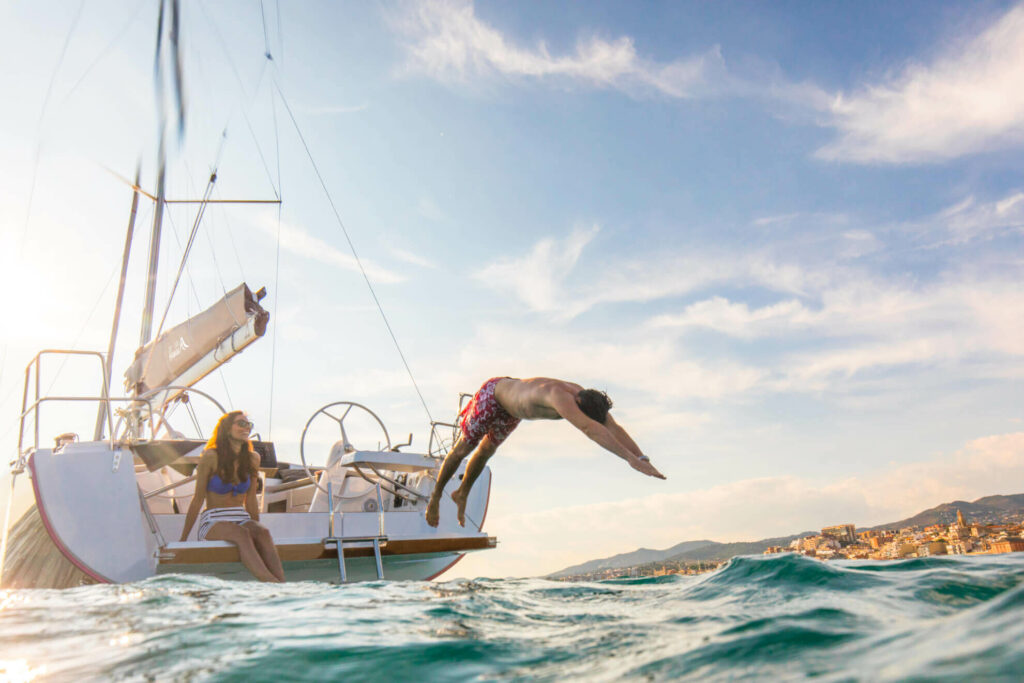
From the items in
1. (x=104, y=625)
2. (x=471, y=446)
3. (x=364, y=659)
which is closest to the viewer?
(x=364, y=659)

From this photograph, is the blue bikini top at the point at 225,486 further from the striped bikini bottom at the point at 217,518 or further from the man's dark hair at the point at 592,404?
the man's dark hair at the point at 592,404

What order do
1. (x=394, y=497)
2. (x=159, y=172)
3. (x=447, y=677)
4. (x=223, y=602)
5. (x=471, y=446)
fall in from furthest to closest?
(x=159, y=172)
(x=394, y=497)
(x=471, y=446)
(x=223, y=602)
(x=447, y=677)

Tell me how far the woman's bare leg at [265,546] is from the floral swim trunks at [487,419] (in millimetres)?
2077

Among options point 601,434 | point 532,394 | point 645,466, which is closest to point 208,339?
point 532,394

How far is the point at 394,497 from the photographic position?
8359 millimetres

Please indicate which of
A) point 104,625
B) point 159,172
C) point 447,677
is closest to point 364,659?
point 447,677

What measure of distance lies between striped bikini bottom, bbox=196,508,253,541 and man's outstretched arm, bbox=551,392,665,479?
127 inches

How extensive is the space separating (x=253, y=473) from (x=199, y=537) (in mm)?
744

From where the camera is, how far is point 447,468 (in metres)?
6.64

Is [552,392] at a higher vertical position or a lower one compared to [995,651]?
higher

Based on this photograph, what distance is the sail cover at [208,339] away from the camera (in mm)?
10750

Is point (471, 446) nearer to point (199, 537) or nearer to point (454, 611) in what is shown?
point (199, 537)

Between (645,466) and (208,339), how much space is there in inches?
356

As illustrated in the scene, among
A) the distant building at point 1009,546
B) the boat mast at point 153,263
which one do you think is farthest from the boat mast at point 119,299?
the distant building at point 1009,546
